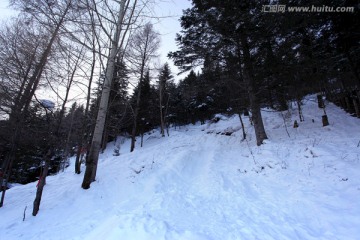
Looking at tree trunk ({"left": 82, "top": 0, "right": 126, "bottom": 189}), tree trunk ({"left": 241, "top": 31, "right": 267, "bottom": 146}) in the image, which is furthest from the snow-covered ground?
tree trunk ({"left": 241, "top": 31, "right": 267, "bottom": 146})

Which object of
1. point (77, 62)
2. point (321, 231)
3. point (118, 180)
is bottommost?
point (321, 231)

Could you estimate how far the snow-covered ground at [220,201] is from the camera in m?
3.73

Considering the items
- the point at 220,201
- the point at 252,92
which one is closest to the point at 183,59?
the point at 252,92

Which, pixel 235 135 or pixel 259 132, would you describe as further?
pixel 235 135

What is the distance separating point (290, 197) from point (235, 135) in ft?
32.7

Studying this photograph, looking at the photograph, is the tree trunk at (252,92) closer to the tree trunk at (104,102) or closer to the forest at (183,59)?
the forest at (183,59)

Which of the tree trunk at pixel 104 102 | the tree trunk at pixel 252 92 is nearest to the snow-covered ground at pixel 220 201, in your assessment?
the tree trunk at pixel 104 102

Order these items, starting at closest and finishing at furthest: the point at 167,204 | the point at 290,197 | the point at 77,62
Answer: the point at 290,197
the point at 167,204
the point at 77,62

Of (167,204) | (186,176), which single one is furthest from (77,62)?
(186,176)

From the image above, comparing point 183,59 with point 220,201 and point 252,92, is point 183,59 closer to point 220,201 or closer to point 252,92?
point 252,92

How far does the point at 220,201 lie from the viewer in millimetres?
5293

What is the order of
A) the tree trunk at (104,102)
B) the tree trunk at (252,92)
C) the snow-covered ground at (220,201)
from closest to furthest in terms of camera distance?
the snow-covered ground at (220,201)
the tree trunk at (104,102)
the tree trunk at (252,92)

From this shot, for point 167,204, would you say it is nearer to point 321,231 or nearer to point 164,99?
point 321,231

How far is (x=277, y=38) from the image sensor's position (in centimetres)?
951
